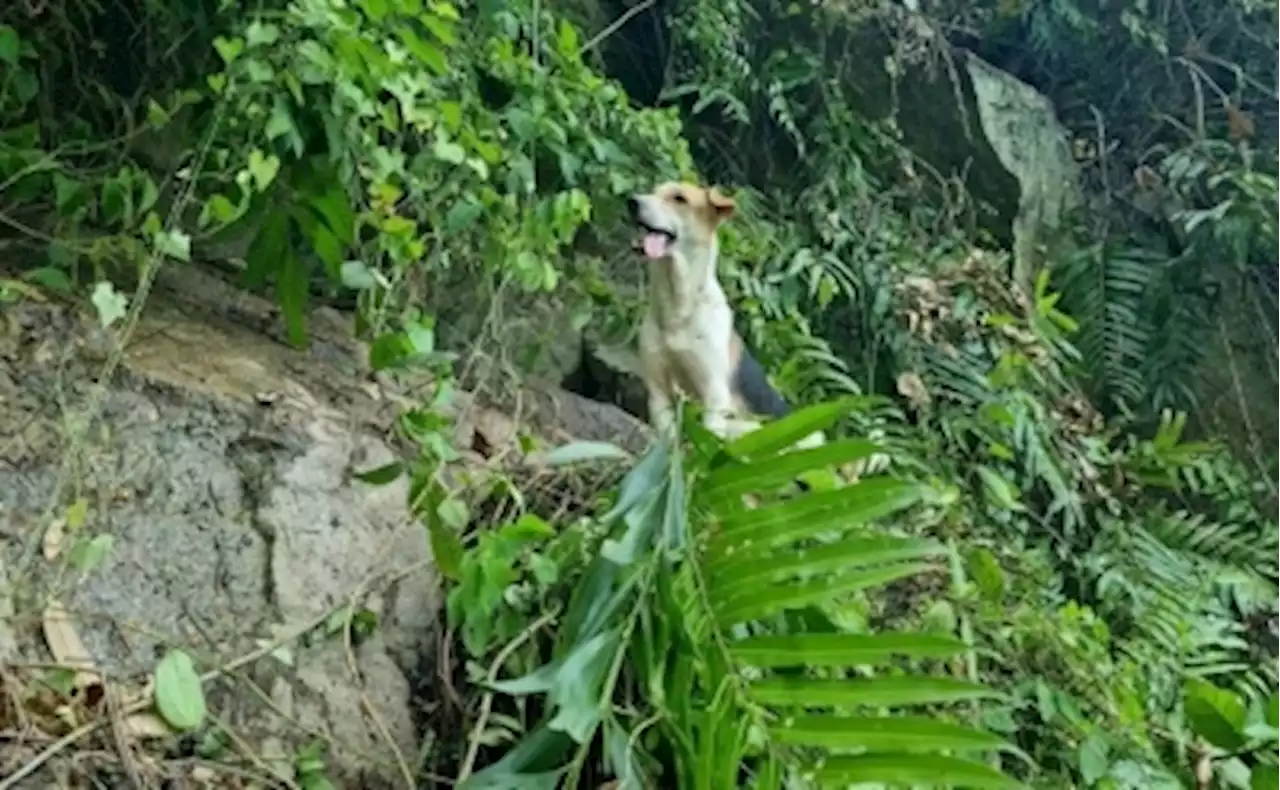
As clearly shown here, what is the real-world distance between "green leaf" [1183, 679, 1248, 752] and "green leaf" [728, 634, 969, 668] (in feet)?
2.96

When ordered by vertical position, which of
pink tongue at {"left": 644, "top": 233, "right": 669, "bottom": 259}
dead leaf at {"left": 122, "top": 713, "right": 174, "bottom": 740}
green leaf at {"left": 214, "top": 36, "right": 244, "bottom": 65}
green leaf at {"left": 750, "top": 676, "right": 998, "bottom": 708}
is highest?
green leaf at {"left": 214, "top": 36, "right": 244, "bottom": 65}

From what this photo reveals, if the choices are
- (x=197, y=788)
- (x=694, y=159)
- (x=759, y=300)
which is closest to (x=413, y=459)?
(x=197, y=788)

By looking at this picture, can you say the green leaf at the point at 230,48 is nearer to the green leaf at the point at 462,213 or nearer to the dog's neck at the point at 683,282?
the green leaf at the point at 462,213

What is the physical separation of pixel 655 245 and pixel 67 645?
129cm

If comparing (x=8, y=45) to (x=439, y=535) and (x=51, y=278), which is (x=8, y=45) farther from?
(x=439, y=535)

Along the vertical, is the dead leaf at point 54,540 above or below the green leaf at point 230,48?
below

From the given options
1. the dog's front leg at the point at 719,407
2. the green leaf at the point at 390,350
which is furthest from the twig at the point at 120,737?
the dog's front leg at the point at 719,407

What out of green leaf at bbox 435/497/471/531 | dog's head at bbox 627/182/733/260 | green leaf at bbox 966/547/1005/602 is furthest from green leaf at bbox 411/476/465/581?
green leaf at bbox 966/547/1005/602

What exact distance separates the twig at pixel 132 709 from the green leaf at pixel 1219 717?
57.7 inches

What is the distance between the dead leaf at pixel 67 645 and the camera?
1875mm

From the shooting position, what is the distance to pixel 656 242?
2.80 meters

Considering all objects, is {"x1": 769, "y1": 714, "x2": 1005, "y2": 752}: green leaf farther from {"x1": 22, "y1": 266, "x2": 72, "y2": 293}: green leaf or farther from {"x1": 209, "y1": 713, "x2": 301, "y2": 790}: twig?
{"x1": 22, "y1": 266, "x2": 72, "y2": 293}: green leaf

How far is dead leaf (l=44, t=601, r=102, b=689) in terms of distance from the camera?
187cm

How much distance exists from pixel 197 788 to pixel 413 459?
72cm
